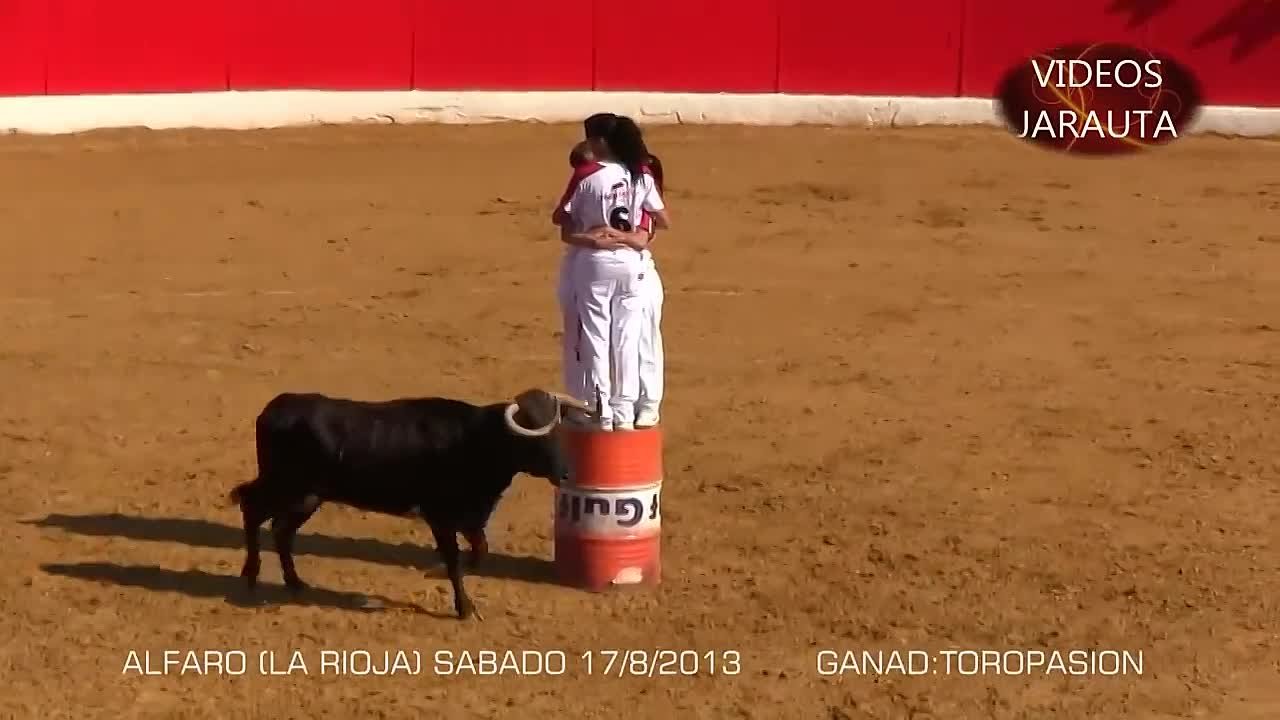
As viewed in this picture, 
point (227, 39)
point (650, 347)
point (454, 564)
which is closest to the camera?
point (454, 564)

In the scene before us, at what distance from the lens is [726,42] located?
17.3m

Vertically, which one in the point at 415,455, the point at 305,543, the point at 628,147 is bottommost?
the point at 305,543

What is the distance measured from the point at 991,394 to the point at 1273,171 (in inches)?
285

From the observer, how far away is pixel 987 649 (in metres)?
6.38

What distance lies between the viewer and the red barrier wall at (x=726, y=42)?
16906 millimetres

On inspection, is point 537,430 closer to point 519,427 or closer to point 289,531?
point 519,427

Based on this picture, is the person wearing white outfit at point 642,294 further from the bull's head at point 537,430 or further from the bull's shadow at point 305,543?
the bull's shadow at point 305,543

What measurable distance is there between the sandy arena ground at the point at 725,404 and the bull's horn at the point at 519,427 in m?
0.67

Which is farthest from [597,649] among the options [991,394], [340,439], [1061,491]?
[991,394]

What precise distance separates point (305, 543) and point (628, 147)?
202 centimetres

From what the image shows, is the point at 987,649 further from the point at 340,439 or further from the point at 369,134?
the point at 369,134

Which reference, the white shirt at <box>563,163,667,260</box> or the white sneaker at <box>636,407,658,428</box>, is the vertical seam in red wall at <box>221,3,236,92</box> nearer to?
the white shirt at <box>563,163,667,260</box>

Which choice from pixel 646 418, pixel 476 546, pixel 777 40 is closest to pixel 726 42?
pixel 777 40

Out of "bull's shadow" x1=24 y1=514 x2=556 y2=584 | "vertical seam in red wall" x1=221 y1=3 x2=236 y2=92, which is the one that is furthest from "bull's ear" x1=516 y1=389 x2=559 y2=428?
"vertical seam in red wall" x1=221 y1=3 x2=236 y2=92
